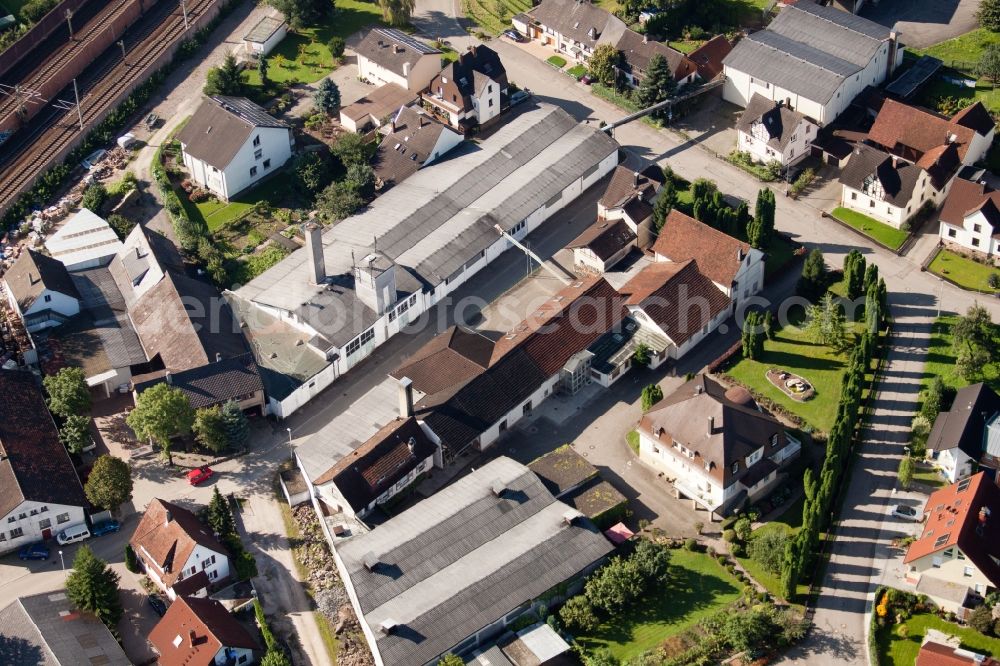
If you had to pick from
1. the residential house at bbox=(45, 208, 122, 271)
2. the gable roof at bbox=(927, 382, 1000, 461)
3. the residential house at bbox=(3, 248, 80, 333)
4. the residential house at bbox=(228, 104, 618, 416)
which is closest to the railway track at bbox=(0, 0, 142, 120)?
the residential house at bbox=(45, 208, 122, 271)

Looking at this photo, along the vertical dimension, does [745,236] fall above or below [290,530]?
above

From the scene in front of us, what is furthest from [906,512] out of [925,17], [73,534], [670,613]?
[925,17]

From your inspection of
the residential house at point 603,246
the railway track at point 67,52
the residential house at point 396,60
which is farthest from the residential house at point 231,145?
the residential house at point 603,246

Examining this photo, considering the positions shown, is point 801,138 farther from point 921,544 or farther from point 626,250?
point 921,544

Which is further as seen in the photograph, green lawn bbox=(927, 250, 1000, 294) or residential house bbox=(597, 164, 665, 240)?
residential house bbox=(597, 164, 665, 240)

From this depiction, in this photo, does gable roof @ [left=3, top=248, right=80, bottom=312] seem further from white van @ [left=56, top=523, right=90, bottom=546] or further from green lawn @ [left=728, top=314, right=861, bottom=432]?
green lawn @ [left=728, top=314, right=861, bottom=432]

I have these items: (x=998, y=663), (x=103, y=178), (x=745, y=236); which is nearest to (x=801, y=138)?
(x=745, y=236)
